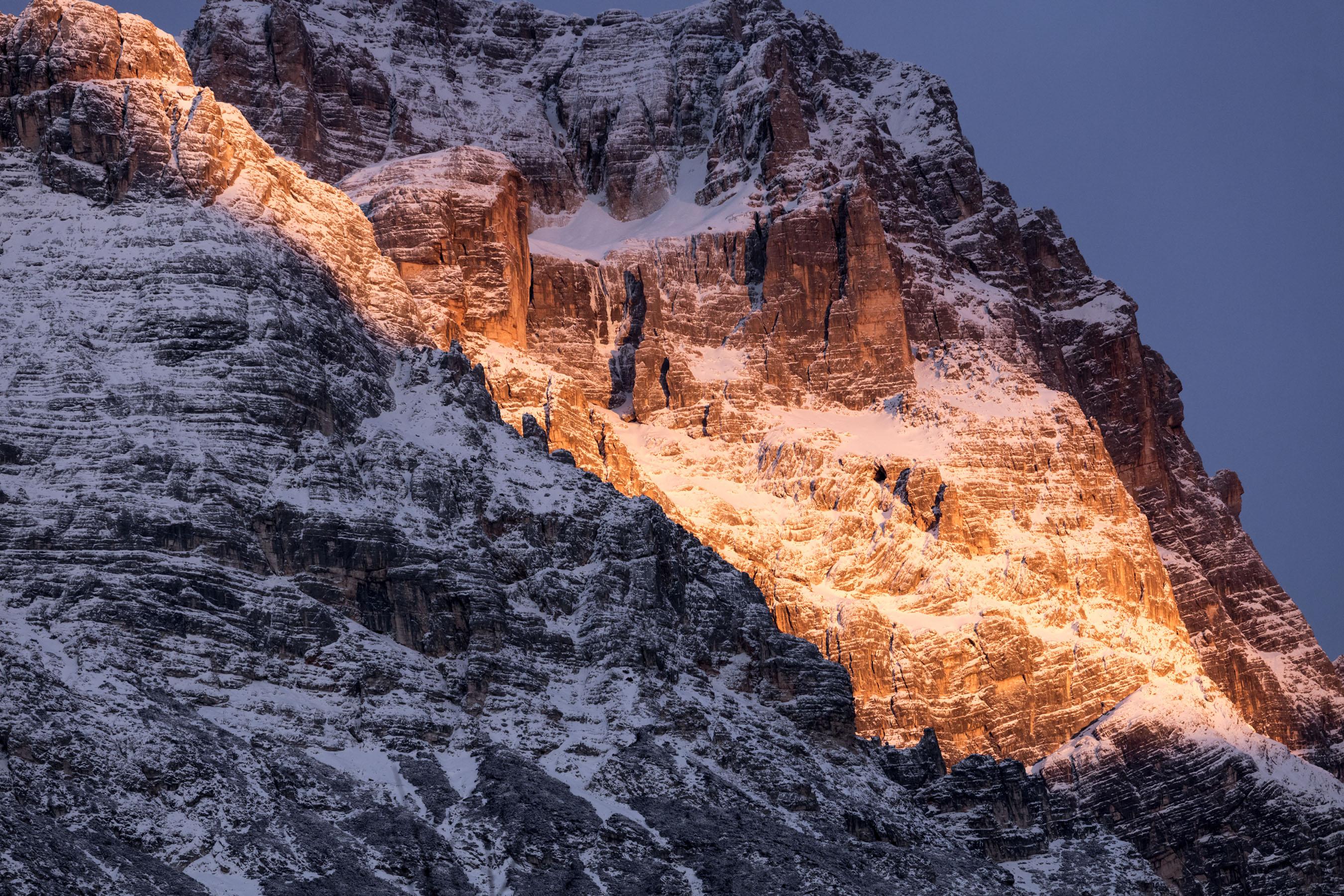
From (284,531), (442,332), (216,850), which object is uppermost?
(442,332)

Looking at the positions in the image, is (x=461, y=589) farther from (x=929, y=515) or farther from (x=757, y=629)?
(x=929, y=515)

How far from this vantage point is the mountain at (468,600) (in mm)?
117438

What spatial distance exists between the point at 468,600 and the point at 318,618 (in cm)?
901

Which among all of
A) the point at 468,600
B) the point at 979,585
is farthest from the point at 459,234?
the point at 468,600

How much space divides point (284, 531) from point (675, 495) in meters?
56.6

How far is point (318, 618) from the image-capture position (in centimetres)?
12900

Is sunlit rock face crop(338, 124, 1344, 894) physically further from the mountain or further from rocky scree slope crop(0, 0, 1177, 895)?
rocky scree slope crop(0, 0, 1177, 895)

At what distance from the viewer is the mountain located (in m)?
117

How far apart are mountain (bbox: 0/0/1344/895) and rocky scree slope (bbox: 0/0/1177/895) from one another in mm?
258

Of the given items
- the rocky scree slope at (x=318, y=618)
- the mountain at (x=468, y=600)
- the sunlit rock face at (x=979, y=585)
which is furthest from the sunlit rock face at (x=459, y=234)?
the rocky scree slope at (x=318, y=618)

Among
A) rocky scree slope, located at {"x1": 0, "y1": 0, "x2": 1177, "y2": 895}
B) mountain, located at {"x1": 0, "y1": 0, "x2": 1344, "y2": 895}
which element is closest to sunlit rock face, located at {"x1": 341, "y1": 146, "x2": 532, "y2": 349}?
mountain, located at {"x1": 0, "y1": 0, "x2": 1344, "y2": 895}

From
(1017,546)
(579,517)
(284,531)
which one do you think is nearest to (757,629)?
(579,517)

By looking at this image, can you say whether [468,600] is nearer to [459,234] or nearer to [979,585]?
[979,585]

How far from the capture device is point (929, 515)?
186 metres
